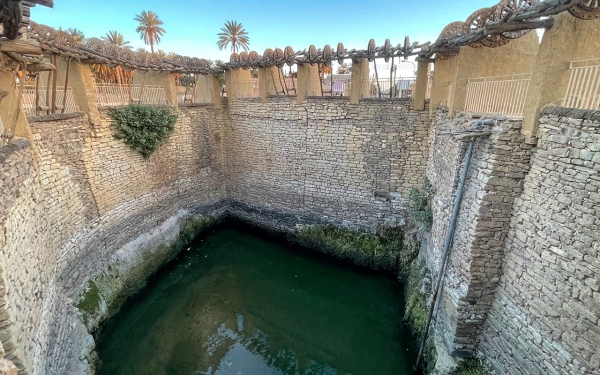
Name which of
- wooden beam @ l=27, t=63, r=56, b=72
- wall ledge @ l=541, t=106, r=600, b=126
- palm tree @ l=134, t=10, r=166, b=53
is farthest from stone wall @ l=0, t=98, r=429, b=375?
palm tree @ l=134, t=10, r=166, b=53

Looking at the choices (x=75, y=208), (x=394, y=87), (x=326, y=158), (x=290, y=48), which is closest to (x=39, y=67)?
(x=75, y=208)

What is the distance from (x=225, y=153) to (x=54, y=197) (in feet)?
23.2

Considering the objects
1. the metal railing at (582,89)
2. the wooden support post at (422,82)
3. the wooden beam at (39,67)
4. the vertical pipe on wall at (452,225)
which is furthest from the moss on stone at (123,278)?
the metal railing at (582,89)

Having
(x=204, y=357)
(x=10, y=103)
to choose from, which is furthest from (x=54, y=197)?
(x=204, y=357)

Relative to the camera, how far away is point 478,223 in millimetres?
5352

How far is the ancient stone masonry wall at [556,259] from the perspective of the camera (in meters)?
3.79

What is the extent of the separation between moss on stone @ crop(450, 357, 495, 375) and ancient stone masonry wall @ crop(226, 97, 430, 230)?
477 centimetres

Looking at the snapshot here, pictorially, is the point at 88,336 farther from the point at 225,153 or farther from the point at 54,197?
the point at 225,153

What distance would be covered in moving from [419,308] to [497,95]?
16.8ft

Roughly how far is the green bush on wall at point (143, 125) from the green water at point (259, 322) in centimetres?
425

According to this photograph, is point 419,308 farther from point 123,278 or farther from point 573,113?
point 123,278

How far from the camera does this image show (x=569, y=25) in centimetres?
430

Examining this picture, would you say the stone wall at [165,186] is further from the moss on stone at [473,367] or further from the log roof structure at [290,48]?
the moss on stone at [473,367]

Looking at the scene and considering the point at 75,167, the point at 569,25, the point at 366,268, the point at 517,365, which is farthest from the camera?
the point at 366,268
